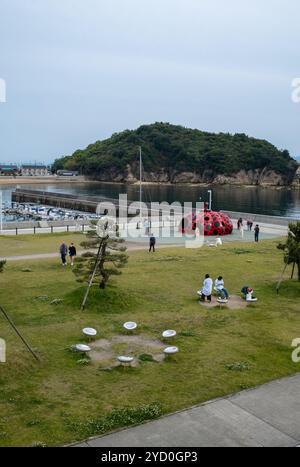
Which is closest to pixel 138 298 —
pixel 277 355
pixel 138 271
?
pixel 138 271

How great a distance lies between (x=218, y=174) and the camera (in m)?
169

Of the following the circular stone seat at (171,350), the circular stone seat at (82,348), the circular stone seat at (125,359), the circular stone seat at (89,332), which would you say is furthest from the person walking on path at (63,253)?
the circular stone seat at (125,359)

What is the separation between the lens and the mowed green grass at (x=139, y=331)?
34.6 feet

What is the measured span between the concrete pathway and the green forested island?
6184 inches

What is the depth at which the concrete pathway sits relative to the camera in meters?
9.22

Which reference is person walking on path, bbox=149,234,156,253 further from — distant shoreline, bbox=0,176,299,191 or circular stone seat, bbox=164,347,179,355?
distant shoreline, bbox=0,176,299,191

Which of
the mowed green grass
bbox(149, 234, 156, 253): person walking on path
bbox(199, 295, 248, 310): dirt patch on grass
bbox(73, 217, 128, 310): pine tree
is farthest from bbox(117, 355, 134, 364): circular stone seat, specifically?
bbox(149, 234, 156, 253): person walking on path

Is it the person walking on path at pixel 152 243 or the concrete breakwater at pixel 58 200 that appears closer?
the person walking on path at pixel 152 243

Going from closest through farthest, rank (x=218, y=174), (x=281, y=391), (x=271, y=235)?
1. (x=281, y=391)
2. (x=271, y=235)
3. (x=218, y=174)

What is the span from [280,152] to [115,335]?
166 metres

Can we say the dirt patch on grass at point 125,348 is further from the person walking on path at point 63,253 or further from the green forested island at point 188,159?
the green forested island at point 188,159

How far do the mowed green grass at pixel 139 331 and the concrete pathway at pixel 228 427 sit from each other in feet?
1.52

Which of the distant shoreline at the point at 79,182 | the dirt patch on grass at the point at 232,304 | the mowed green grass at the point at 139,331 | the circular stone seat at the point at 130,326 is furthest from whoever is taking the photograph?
the distant shoreline at the point at 79,182
